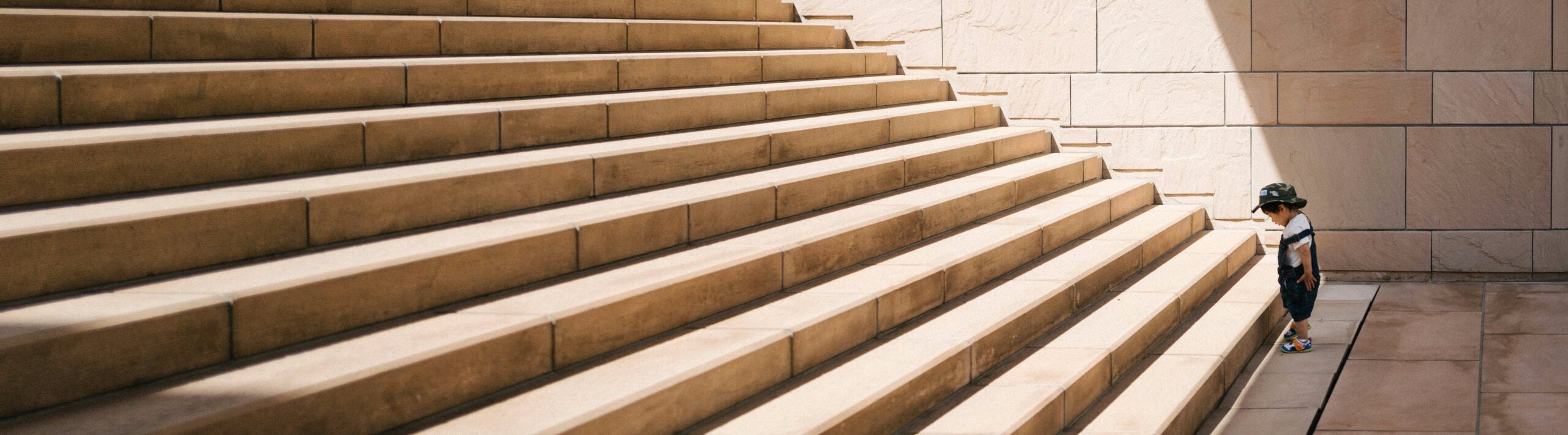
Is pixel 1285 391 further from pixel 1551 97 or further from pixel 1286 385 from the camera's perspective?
pixel 1551 97

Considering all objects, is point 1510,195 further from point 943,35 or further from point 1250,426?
point 1250,426


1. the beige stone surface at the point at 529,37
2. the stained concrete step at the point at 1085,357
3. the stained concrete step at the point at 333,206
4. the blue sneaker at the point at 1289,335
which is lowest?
the blue sneaker at the point at 1289,335

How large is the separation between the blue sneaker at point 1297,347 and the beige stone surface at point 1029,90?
156 inches

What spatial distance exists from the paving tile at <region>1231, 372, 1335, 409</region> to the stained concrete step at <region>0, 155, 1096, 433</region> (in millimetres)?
2213

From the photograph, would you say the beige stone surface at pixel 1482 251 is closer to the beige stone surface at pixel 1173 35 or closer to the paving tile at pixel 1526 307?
the paving tile at pixel 1526 307

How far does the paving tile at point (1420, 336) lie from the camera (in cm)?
784

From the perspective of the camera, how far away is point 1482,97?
1049cm

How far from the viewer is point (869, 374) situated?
5.06 meters

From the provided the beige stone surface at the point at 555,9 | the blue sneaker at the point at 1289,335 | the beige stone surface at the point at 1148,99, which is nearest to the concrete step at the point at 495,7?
the beige stone surface at the point at 555,9

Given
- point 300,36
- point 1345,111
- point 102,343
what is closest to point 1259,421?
point 300,36

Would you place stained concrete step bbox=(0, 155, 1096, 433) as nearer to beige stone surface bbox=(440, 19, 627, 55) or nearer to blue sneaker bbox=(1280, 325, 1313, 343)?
beige stone surface bbox=(440, 19, 627, 55)

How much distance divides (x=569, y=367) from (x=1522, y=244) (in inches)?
364

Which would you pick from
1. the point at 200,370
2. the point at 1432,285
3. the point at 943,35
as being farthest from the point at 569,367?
the point at 1432,285

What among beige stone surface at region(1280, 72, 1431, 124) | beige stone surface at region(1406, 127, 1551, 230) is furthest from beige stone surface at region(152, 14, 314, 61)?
beige stone surface at region(1406, 127, 1551, 230)
